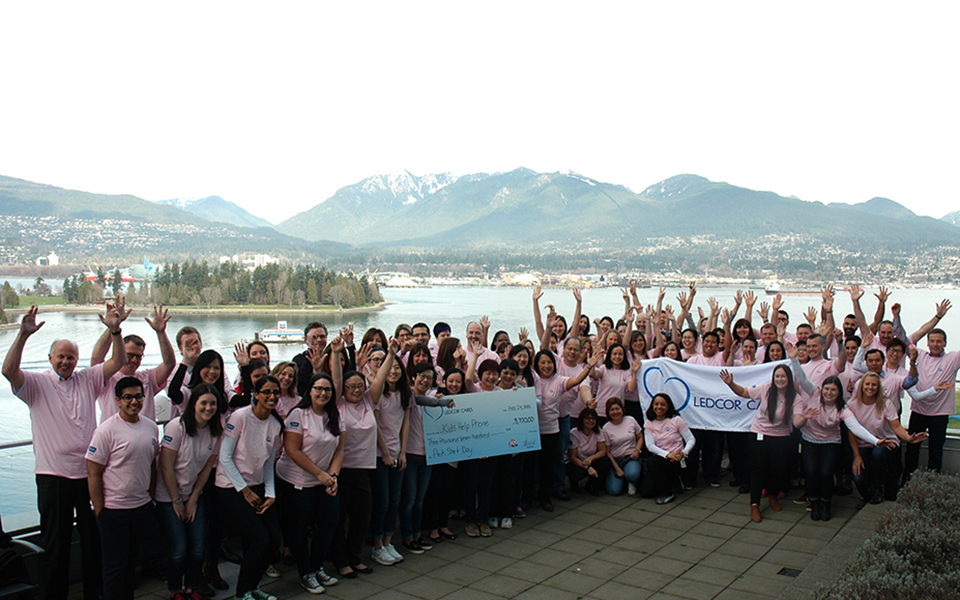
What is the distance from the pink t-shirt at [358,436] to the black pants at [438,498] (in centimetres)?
90

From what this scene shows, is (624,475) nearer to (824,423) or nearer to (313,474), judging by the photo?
(824,423)

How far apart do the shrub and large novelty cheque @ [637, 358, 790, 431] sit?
2.19 metres

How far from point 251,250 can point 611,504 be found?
590 feet

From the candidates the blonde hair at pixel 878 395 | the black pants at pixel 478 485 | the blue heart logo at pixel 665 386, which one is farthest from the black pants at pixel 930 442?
the black pants at pixel 478 485

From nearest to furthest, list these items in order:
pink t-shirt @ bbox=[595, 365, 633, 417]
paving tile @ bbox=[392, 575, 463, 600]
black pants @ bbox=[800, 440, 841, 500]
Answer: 1. paving tile @ bbox=[392, 575, 463, 600]
2. black pants @ bbox=[800, 440, 841, 500]
3. pink t-shirt @ bbox=[595, 365, 633, 417]

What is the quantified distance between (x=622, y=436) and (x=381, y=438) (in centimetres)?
333

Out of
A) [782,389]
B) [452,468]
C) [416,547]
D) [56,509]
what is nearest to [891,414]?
[782,389]

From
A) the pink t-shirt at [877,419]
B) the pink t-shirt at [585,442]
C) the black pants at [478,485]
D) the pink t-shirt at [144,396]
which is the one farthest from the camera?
the pink t-shirt at [585,442]

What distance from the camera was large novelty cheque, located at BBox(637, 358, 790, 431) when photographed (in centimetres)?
814

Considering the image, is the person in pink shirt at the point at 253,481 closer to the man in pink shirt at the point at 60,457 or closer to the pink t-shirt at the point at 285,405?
the pink t-shirt at the point at 285,405

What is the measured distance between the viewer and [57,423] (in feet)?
15.1

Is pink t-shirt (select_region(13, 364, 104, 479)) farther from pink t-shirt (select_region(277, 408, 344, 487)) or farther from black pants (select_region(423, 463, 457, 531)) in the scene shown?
black pants (select_region(423, 463, 457, 531))

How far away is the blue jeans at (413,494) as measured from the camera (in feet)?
19.7

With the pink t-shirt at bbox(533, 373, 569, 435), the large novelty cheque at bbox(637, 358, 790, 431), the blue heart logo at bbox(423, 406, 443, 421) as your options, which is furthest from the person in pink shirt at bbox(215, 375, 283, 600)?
the large novelty cheque at bbox(637, 358, 790, 431)
